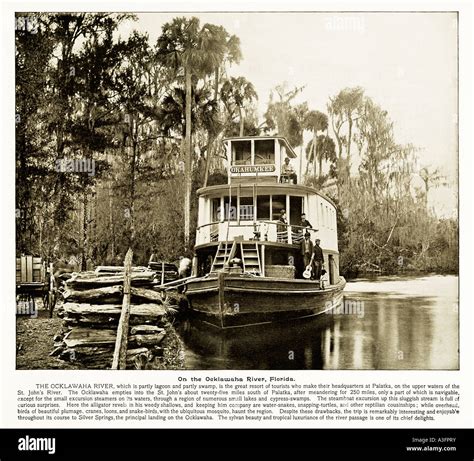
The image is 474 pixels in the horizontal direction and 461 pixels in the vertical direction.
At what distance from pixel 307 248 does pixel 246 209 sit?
28.3 inches

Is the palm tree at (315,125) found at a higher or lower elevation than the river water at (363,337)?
higher

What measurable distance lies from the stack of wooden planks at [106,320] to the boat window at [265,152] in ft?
5.22

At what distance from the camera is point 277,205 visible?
5.98m

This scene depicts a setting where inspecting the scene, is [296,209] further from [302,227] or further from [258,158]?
[258,158]

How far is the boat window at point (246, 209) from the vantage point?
596 cm

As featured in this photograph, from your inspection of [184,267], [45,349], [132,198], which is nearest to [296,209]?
[184,267]

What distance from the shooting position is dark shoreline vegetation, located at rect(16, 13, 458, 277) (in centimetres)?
548

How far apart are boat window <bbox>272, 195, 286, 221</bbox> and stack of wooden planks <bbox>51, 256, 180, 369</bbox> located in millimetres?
1391

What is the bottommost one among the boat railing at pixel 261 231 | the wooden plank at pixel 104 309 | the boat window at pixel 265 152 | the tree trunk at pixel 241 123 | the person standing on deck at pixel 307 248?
the wooden plank at pixel 104 309

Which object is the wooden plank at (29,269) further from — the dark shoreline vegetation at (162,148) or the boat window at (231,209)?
the boat window at (231,209)

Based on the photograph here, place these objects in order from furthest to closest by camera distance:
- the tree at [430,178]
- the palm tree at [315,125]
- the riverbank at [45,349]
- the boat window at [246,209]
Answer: the boat window at [246,209] → the palm tree at [315,125] → the tree at [430,178] → the riverbank at [45,349]

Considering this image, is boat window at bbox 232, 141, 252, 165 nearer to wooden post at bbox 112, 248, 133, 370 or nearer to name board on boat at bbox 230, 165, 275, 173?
name board on boat at bbox 230, 165, 275, 173

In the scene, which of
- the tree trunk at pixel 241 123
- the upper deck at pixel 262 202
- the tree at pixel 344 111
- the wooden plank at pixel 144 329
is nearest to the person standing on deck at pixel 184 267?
the upper deck at pixel 262 202

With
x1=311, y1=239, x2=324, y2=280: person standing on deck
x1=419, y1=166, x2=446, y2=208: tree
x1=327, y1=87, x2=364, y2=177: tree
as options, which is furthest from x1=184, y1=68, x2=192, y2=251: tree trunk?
x1=419, y1=166, x2=446, y2=208: tree
